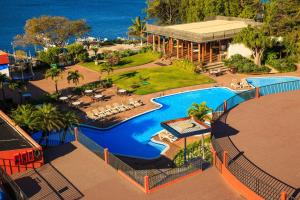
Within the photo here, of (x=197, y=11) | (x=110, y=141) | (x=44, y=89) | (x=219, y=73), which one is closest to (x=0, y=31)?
(x=197, y=11)

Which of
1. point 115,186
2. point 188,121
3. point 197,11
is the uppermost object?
point 197,11

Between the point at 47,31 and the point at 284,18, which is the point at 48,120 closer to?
the point at 284,18

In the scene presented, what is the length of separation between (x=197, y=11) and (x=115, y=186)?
5088 cm

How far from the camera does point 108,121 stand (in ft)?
122

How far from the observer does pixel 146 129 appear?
36.0m

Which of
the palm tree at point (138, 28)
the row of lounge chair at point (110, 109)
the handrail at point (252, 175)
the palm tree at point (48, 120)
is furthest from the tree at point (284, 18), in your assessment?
the palm tree at point (48, 120)

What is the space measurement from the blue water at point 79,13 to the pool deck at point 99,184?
247ft

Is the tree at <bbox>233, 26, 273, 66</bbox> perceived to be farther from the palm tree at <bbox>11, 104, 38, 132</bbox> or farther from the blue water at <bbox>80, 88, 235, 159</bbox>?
the palm tree at <bbox>11, 104, 38, 132</bbox>

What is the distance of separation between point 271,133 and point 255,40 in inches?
1042

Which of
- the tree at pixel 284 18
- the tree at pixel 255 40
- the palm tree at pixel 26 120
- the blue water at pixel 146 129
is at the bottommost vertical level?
the blue water at pixel 146 129

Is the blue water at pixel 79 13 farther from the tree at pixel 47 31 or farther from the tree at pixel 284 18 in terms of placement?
the tree at pixel 284 18

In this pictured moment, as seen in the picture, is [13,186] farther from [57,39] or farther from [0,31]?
[0,31]

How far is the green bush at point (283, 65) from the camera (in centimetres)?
5019

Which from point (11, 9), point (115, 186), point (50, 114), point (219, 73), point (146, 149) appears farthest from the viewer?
point (11, 9)
